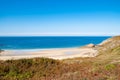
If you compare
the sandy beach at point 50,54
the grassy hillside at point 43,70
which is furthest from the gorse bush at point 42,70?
the sandy beach at point 50,54

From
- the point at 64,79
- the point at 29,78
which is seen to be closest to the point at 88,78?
the point at 64,79

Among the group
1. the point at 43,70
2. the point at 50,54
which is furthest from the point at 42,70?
the point at 50,54

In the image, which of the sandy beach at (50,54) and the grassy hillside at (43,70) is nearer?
the grassy hillside at (43,70)

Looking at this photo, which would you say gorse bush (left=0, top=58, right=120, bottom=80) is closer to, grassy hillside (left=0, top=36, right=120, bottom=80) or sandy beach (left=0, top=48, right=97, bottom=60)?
grassy hillside (left=0, top=36, right=120, bottom=80)

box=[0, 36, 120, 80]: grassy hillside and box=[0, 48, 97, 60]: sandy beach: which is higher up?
box=[0, 36, 120, 80]: grassy hillside

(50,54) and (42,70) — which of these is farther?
(50,54)

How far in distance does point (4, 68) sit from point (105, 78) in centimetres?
719

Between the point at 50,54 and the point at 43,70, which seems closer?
the point at 43,70

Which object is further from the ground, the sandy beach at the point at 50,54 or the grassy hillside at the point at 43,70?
the grassy hillside at the point at 43,70

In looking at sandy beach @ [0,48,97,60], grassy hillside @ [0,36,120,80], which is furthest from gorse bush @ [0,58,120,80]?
sandy beach @ [0,48,97,60]

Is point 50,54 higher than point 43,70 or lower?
lower

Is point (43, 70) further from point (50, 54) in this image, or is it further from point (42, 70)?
point (50, 54)

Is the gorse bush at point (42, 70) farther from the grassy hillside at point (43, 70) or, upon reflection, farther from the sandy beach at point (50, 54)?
the sandy beach at point (50, 54)

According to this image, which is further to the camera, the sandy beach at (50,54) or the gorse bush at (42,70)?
the sandy beach at (50,54)
